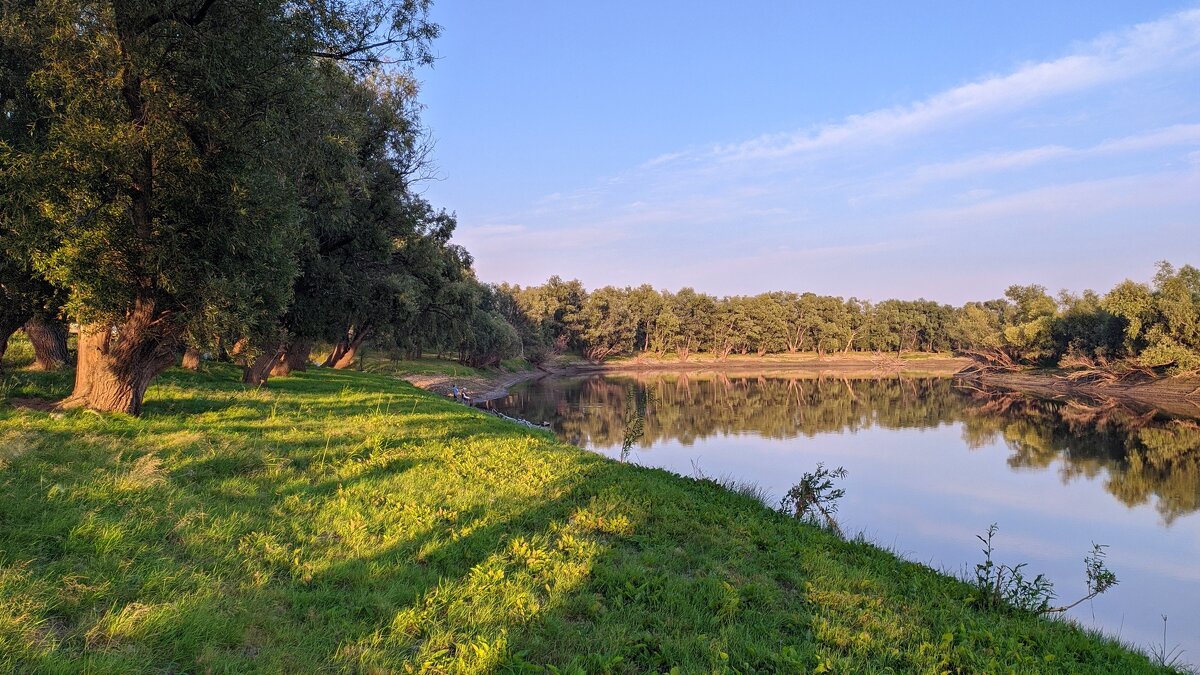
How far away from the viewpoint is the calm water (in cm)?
1246

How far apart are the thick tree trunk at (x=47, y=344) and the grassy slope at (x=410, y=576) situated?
8.41m

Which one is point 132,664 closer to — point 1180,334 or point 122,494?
point 122,494

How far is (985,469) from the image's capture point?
910 inches

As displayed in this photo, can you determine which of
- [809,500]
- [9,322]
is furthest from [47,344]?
[809,500]

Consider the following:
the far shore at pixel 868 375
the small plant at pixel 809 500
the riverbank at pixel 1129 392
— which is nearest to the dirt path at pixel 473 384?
the far shore at pixel 868 375

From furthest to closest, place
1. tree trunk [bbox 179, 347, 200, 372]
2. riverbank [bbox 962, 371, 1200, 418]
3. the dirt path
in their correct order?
the dirt path → riverbank [bbox 962, 371, 1200, 418] → tree trunk [bbox 179, 347, 200, 372]

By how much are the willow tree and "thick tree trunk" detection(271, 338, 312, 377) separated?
51.0 feet

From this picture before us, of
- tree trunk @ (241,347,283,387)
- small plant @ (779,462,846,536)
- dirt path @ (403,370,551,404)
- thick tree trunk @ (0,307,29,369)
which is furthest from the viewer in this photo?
dirt path @ (403,370,551,404)

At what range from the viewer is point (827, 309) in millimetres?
112375

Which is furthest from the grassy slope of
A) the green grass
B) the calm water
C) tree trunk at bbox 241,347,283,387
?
the green grass

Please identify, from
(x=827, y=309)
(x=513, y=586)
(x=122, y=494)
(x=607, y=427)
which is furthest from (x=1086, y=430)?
(x=827, y=309)

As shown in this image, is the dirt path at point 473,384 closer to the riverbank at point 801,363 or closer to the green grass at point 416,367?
the green grass at point 416,367

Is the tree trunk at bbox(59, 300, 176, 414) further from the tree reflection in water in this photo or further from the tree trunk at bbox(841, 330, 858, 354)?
the tree trunk at bbox(841, 330, 858, 354)

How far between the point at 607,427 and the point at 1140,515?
20.8 m
